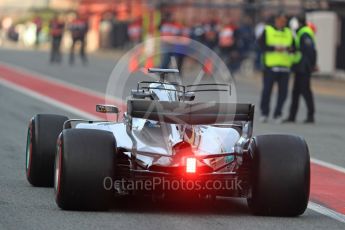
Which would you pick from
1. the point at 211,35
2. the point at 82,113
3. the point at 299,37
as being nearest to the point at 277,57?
the point at 299,37

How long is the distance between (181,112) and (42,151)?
168 centimetres

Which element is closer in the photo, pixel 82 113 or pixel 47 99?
pixel 82 113

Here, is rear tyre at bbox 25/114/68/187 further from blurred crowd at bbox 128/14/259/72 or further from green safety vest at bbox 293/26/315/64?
blurred crowd at bbox 128/14/259/72

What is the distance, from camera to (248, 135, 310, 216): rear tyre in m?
9.07

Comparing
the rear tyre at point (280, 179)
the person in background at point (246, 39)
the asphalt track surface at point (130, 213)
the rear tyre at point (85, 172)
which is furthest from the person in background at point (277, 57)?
the person in background at point (246, 39)

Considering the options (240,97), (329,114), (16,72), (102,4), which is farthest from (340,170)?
(102,4)

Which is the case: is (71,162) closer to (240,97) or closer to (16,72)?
(240,97)

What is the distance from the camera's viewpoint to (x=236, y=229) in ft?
28.2

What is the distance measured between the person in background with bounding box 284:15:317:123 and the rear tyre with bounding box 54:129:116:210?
39.6ft

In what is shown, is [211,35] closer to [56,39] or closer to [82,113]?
[56,39]

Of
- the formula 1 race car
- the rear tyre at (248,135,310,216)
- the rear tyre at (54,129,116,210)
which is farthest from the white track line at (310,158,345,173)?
the rear tyre at (54,129,116,210)

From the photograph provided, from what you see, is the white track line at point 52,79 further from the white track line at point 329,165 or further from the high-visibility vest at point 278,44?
the white track line at point 329,165

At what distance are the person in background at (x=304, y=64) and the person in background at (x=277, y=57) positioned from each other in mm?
198

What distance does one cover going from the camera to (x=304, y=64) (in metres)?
21.0
